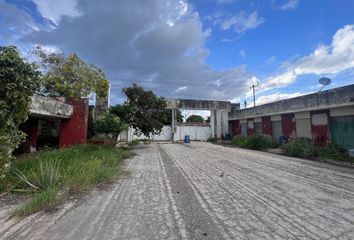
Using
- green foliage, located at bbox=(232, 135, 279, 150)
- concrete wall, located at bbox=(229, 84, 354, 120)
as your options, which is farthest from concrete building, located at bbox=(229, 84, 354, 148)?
green foliage, located at bbox=(232, 135, 279, 150)

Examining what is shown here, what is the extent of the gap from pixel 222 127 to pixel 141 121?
16.1m

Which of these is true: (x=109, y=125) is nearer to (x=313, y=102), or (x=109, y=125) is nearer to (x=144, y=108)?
(x=144, y=108)

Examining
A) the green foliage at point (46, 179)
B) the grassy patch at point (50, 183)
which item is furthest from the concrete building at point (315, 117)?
the green foliage at point (46, 179)

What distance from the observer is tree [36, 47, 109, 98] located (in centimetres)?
2336

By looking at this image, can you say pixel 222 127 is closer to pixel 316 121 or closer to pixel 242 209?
pixel 316 121

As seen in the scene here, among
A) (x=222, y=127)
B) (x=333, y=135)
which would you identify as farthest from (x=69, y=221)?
(x=222, y=127)

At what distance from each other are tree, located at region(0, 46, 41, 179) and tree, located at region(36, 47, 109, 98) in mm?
19113

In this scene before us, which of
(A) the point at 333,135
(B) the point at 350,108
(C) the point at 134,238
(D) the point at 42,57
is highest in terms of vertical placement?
(D) the point at 42,57

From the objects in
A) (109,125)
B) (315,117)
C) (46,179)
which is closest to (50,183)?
(46,179)

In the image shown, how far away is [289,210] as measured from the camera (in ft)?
14.4

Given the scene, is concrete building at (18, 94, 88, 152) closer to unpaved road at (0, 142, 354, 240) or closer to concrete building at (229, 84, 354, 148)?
unpaved road at (0, 142, 354, 240)

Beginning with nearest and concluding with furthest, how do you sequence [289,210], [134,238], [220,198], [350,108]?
[134,238], [289,210], [220,198], [350,108]

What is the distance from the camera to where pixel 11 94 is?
5.23 metres

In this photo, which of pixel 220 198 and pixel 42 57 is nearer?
pixel 220 198
